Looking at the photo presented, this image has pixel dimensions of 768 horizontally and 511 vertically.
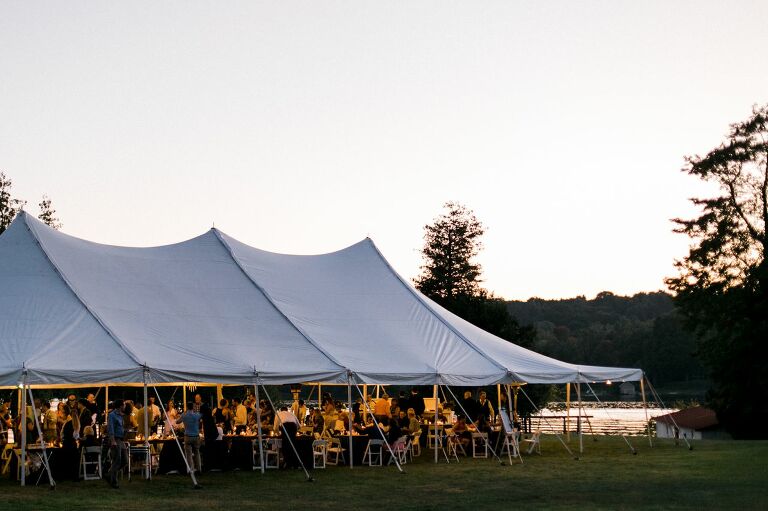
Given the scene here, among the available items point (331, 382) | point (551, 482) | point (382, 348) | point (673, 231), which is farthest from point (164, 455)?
point (673, 231)

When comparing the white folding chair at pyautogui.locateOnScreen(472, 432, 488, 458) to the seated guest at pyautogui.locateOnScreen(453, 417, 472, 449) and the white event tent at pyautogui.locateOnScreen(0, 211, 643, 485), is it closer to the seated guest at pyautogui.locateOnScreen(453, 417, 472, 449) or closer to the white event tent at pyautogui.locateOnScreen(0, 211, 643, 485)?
the seated guest at pyautogui.locateOnScreen(453, 417, 472, 449)

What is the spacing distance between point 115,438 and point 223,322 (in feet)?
13.7

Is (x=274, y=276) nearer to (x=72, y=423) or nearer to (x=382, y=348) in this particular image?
(x=382, y=348)

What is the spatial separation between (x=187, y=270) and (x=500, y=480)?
7.98m

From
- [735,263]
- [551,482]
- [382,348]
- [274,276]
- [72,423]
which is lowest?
[551,482]

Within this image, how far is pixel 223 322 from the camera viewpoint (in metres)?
18.5

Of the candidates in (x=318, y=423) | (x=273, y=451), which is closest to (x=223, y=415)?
(x=318, y=423)

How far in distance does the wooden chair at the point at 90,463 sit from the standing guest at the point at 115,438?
0.86m

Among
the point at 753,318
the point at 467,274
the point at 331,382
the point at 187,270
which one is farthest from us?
the point at 467,274

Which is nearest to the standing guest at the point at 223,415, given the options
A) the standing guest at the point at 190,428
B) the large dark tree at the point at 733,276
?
the standing guest at the point at 190,428

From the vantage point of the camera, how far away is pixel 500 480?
15.7 metres

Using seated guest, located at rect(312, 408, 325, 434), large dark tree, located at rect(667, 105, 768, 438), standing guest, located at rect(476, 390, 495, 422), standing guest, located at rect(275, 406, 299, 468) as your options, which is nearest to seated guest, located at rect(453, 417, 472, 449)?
standing guest, located at rect(476, 390, 495, 422)

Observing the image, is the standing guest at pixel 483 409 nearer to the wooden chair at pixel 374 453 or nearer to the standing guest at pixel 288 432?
the wooden chair at pixel 374 453

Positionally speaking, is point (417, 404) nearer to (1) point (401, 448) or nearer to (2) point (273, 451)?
(1) point (401, 448)
